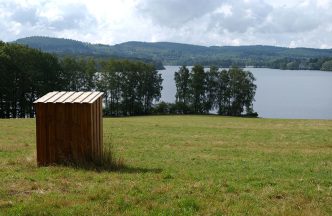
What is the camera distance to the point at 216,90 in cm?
10288

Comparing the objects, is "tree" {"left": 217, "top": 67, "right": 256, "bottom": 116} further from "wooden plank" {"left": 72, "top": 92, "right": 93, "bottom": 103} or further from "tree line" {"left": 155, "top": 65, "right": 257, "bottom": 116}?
"wooden plank" {"left": 72, "top": 92, "right": 93, "bottom": 103}

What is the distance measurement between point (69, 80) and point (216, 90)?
3324 centimetres

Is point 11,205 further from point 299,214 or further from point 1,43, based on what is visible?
point 1,43

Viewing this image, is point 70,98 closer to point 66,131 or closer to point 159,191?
point 66,131

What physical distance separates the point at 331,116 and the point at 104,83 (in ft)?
160

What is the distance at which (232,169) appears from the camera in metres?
13.2

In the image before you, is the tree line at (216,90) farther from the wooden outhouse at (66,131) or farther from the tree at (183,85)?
the wooden outhouse at (66,131)

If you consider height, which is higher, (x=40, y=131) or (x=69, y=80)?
(x=69, y=80)

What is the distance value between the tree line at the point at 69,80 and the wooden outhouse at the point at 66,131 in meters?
63.5

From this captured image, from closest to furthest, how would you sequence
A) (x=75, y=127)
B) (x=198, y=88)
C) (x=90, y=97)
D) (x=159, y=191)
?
1. (x=159, y=191)
2. (x=75, y=127)
3. (x=90, y=97)
4. (x=198, y=88)

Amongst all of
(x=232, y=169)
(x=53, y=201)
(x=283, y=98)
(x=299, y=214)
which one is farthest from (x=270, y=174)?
(x=283, y=98)

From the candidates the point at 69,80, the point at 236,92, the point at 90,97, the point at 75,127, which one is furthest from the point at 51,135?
the point at 236,92

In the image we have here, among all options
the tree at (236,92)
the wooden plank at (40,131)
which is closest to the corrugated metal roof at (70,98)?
the wooden plank at (40,131)

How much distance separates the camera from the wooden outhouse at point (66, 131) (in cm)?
1186
